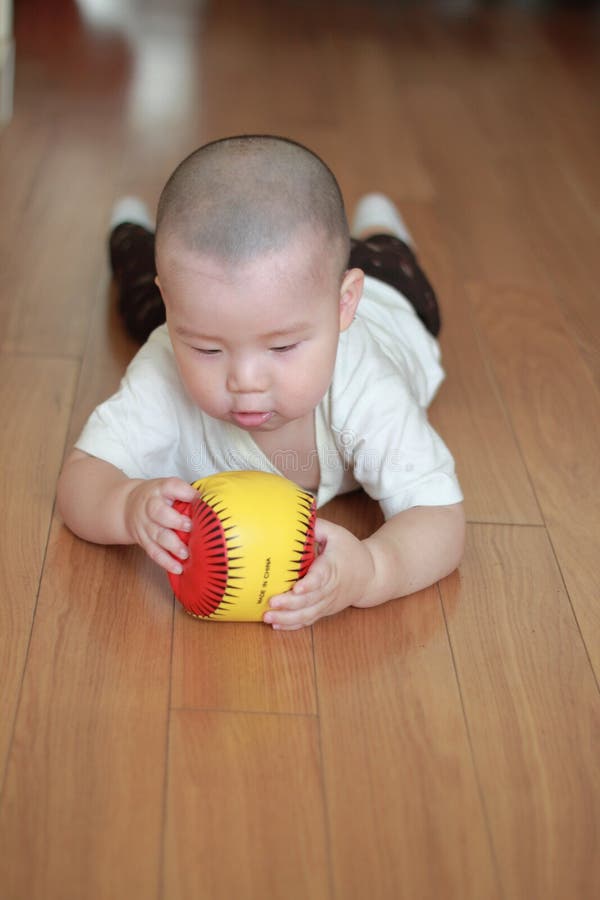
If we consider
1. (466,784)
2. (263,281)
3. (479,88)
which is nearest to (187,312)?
(263,281)

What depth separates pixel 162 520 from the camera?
1178 mm

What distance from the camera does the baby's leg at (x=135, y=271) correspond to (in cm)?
168

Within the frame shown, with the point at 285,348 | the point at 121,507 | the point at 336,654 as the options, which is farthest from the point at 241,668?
the point at 285,348

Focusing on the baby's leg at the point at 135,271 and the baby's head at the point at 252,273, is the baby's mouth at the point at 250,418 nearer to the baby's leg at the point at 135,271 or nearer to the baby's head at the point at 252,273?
the baby's head at the point at 252,273

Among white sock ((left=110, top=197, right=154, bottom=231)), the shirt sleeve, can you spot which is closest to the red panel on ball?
the shirt sleeve

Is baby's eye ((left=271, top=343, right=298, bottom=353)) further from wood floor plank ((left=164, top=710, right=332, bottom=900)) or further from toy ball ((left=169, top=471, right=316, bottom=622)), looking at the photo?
wood floor plank ((left=164, top=710, right=332, bottom=900))

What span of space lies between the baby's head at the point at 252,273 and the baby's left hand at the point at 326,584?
15cm

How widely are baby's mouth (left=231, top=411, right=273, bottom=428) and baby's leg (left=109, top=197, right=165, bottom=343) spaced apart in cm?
51

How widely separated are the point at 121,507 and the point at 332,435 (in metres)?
0.27

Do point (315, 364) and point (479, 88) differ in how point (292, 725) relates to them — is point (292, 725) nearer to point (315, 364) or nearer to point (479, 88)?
point (315, 364)

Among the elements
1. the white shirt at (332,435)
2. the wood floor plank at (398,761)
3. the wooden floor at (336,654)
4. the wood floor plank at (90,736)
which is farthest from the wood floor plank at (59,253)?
the wood floor plank at (398,761)

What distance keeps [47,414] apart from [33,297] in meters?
0.36

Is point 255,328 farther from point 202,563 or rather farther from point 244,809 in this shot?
point 244,809

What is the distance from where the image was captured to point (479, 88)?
298 centimetres
